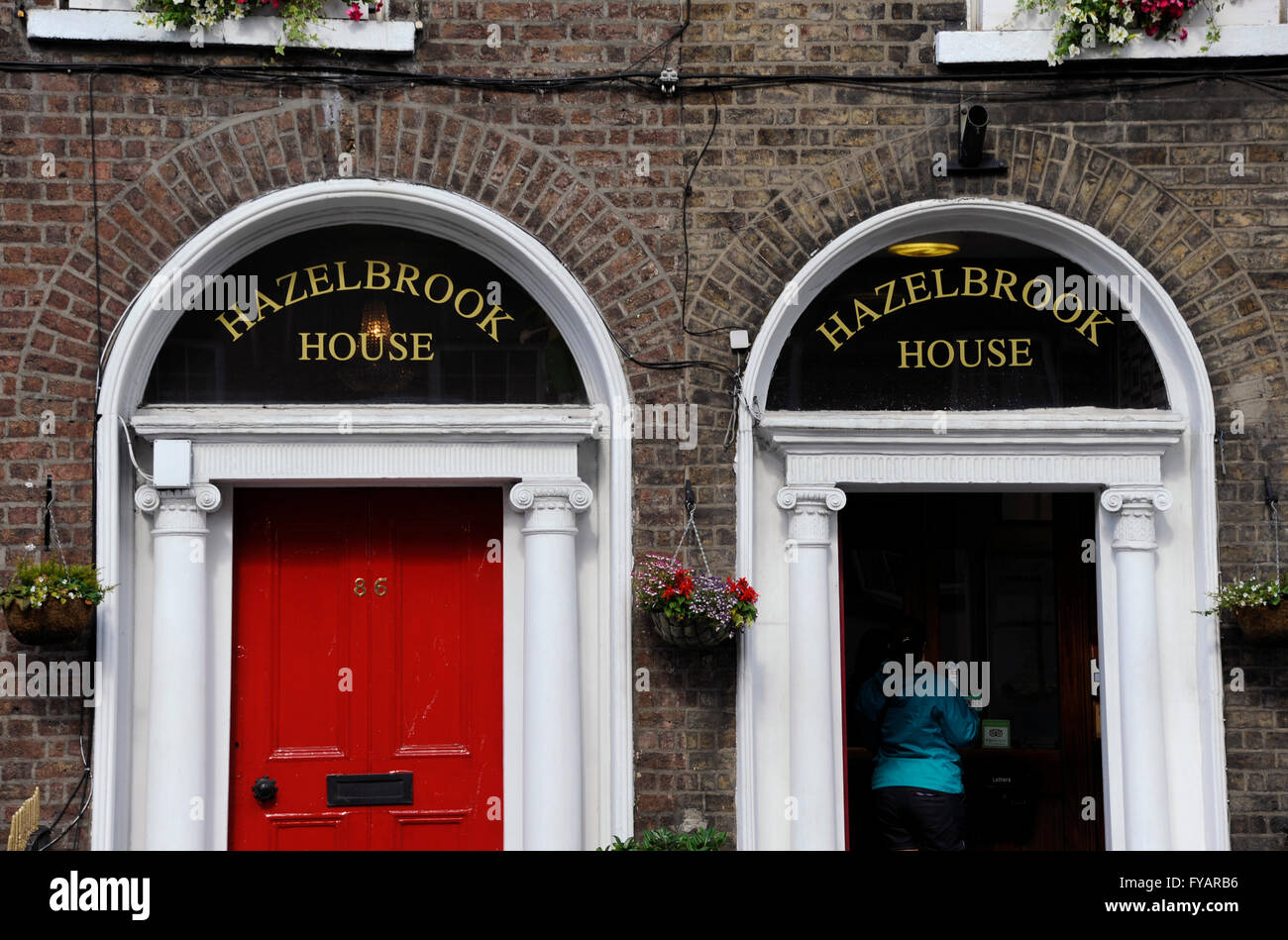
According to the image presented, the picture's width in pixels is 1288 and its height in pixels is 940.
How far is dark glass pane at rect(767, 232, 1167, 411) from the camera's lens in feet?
20.6

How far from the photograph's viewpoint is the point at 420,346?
620 cm

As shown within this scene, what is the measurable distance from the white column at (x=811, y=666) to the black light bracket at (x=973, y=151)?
5.16 feet

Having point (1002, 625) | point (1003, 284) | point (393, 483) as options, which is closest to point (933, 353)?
point (1003, 284)

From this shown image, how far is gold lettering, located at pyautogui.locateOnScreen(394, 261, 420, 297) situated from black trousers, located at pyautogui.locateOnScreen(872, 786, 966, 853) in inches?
134

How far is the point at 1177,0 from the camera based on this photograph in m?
6.05

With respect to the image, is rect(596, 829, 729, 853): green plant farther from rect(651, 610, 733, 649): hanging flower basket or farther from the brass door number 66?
the brass door number 66

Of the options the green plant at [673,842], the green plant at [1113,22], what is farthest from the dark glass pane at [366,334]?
the green plant at [1113,22]

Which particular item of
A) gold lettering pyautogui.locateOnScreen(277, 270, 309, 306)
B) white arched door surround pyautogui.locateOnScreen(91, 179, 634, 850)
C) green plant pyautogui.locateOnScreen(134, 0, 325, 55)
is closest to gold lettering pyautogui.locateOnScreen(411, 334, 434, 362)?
white arched door surround pyautogui.locateOnScreen(91, 179, 634, 850)

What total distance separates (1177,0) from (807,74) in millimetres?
1665

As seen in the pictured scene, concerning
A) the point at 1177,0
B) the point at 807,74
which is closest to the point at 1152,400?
the point at 1177,0

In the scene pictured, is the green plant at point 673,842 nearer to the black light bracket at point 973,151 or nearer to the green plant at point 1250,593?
the green plant at point 1250,593

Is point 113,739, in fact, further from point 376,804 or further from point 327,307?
point 327,307

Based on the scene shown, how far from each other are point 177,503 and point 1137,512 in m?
4.25

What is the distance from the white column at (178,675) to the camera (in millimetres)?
5777
